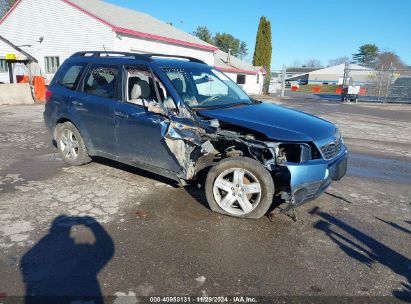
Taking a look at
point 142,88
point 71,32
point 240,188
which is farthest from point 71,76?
point 71,32

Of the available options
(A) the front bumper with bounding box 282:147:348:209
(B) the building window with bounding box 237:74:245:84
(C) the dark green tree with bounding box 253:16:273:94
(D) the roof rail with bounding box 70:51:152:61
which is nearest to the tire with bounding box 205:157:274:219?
(A) the front bumper with bounding box 282:147:348:209

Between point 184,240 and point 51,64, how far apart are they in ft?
69.9

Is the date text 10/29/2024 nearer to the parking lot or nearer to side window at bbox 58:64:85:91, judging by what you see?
the parking lot

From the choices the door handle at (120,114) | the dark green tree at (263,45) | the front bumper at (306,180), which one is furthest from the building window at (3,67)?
the dark green tree at (263,45)

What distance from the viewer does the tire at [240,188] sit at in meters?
3.91

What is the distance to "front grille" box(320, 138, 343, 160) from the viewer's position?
398 centimetres

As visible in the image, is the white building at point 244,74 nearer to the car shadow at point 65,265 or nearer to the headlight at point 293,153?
the headlight at point 293,153

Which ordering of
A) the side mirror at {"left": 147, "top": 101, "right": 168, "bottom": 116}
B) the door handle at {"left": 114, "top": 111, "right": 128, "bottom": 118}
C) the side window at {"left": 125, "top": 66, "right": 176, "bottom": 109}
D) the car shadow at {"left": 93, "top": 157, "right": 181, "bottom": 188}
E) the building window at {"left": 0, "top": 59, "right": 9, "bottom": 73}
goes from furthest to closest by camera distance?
the building window at {"left": 0, "top": 59, "right": 9, "bottom": 73} < the car shadow at {"left": 93, "top": 157, "right": 181, "bottom": 188} < the door handle at {"left": 114, "top": 111, "right": 128, "bottom": 118} < the side window at {"left": 125, "top": 66, "right": 176, "bottom": 109} < the side mirror at {"left": 147, "top": 101, "right": 168, "bottom": 116}

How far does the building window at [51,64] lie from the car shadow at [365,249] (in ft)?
69.5

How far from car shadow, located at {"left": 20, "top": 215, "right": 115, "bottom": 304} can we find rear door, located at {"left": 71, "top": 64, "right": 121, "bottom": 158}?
5.57 ft

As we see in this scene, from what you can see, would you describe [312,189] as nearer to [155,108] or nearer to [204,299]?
[204,299]

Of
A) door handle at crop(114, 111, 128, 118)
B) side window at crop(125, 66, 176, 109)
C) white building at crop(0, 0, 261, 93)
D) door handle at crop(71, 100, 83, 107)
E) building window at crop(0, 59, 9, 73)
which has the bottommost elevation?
door handle at crop(114, 111, 128, 118)

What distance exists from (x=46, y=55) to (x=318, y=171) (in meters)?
21.9

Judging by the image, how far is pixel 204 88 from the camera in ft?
16.6
